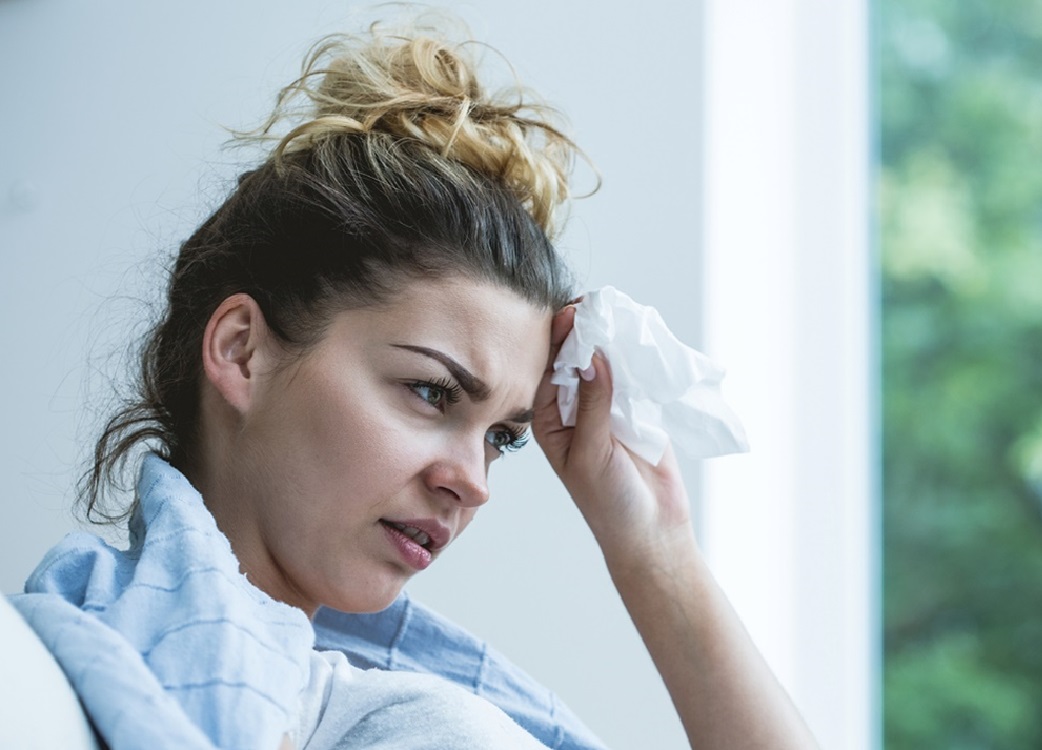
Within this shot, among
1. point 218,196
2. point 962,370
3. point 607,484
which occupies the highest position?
point 218,196

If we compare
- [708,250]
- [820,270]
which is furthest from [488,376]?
[820,270]

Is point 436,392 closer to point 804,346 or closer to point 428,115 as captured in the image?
point 428,115

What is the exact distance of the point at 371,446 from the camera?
95 cm

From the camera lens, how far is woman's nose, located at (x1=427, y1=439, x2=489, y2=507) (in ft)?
3.21

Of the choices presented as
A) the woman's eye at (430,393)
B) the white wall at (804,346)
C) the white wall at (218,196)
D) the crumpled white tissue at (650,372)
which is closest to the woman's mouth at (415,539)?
the woman's eye at (430,393)

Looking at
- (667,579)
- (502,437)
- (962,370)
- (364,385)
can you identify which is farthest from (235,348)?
(962,370)

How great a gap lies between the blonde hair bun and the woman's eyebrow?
189mm

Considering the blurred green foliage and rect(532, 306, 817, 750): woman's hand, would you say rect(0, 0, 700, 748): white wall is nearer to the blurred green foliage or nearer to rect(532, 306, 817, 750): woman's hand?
rect(532, 306, 817, 750): woman's hand

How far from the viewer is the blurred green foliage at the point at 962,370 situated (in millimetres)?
4031

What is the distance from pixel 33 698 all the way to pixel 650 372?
66cm

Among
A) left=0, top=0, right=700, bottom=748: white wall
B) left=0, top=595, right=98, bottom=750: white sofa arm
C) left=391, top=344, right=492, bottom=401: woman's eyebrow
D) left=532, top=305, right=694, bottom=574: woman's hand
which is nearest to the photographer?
left=0, top=595, right=98, bottom=750: white sofa arm

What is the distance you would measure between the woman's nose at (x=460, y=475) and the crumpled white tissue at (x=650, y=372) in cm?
17

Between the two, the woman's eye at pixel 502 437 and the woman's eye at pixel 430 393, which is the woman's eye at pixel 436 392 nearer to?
the woman's eye at pixel 430 393

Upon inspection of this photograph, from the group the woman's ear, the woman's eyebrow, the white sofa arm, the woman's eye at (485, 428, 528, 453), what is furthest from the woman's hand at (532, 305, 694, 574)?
the white sofa arm
